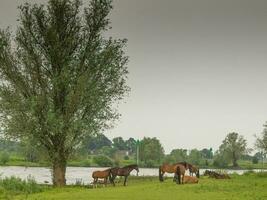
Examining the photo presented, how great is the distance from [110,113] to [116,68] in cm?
388

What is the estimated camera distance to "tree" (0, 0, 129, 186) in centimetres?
4431

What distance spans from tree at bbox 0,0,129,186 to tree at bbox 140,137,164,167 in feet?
351

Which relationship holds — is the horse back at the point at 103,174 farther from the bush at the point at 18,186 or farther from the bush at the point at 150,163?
the bush at the point at 150,163

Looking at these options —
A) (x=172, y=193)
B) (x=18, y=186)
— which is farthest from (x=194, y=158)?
(x=172, y=193)

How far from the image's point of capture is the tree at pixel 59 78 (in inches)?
1745

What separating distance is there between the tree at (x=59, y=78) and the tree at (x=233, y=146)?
328ft

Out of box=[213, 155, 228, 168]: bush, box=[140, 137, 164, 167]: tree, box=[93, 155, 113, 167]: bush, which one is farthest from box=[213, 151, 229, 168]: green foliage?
box=[93, 155, 113, 167]: bush

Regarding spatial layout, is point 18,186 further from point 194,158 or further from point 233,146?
point 194,158

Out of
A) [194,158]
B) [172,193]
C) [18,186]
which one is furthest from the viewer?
[194,158]

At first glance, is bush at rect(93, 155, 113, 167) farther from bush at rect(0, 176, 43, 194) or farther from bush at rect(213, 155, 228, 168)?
bush at rect(0, 176, 43, 194)

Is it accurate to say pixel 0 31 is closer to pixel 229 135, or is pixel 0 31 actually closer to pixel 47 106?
pixel 47 106

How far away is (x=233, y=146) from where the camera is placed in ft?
466

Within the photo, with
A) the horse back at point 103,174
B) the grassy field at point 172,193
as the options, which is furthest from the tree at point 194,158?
the grassy field at point 172,193

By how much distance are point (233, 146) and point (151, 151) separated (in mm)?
24592
